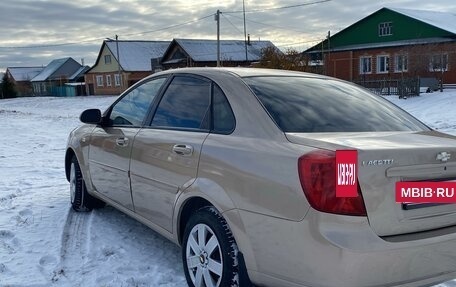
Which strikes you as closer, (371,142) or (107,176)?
(371,142)

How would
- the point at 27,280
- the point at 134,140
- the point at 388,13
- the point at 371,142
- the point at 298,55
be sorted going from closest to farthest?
the point at 371,142 → the point at 27,280 → the point at 134,140 → the point at 298,55 → the point at 388,13

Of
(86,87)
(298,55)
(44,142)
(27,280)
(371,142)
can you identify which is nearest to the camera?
(371,142)

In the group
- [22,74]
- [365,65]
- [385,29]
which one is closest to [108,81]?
[365,65]

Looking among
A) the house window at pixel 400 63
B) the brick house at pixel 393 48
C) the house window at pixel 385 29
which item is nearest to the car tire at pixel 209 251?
the brick house at pixel 393 48

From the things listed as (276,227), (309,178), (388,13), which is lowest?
(276,227)

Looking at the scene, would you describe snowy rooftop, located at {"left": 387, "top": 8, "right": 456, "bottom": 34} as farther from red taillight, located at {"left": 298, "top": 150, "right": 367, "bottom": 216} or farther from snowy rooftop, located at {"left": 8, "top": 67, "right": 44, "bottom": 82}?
snowy rooftop, located at {"left": 8, "top": 67, "right": 44, "bottom": 82}

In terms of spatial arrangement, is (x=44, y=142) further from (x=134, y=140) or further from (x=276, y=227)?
(x=276, y=227)

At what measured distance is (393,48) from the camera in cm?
3803

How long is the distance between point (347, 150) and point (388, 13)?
40.2 metres

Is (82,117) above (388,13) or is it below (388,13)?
below

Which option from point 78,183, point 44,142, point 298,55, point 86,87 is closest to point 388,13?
point 298,55

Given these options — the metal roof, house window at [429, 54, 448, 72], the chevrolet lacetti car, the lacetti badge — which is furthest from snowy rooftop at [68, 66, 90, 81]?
the lacetti badge

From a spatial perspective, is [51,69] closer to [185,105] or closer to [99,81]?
[99,81]

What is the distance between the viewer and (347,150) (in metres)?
2.65
